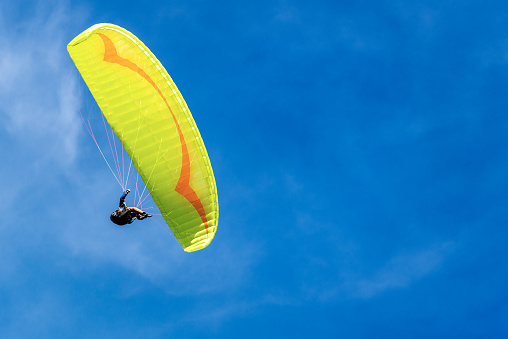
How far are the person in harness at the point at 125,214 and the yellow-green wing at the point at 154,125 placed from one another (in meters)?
1.16

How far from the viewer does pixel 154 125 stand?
23.6 meters

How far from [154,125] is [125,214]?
11.8 feet

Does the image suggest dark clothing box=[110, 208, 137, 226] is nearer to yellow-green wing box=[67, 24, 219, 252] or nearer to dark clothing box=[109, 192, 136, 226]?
dark clothing box=[109, 192, 136, 226]

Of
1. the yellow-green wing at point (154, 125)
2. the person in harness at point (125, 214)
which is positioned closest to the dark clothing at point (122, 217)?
the person in harness at point (125, 214)

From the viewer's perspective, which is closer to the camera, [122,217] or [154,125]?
[122,217]

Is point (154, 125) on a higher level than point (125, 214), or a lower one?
higher

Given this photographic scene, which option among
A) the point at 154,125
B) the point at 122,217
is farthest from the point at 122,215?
the point at 154,125

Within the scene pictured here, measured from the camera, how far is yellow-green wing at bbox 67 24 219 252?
2325 centimetres

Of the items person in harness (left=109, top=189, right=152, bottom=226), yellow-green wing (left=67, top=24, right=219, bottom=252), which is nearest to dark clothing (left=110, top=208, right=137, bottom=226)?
person in harness (left=109, top=189, right=152, bottom=226)

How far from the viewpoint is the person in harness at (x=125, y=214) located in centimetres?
2286

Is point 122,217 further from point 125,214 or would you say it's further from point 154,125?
point 154,125

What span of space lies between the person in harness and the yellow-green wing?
45.5 inches

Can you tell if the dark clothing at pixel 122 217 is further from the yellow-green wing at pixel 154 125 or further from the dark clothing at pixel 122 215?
the yellow-green wing at pixel 154 125

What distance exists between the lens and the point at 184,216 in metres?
24.4
